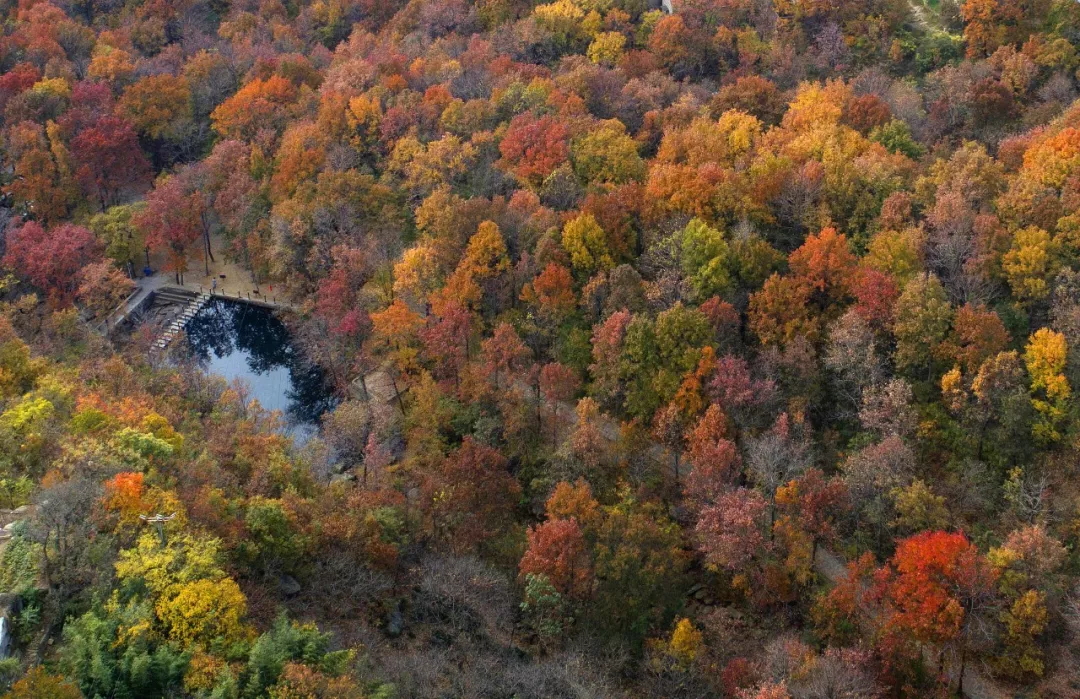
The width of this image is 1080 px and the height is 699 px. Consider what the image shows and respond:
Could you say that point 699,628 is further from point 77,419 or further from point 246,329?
point 246,329

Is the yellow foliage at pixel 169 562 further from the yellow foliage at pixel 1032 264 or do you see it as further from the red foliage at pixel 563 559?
the yellow foliage at pixel 1032 264

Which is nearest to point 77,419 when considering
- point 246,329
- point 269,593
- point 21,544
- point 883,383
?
point 21,544

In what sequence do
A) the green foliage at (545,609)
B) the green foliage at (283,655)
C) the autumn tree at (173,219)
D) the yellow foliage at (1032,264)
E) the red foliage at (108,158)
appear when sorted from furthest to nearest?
1. the red foliage at (108,158)
2. the autumn tree at (173,219)
3. the yellow foliage at (1032,264)
4. the green foliage at (545,609)
5. the green foliage at (283,655)

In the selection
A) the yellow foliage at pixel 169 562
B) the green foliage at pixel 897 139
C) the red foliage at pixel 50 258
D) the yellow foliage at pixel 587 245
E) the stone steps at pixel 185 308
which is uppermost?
the green foliage at pixel 897 139

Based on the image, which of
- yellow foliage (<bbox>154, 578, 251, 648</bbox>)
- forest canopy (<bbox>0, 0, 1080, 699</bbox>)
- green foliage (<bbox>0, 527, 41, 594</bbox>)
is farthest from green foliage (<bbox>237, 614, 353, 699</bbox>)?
green foliage (<bbox>0, 527, 41, 594</bbox>)

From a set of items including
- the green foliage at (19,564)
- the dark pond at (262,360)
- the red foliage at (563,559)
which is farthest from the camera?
the dark pond at (262,360)

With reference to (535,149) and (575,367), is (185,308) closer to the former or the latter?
(535,149)

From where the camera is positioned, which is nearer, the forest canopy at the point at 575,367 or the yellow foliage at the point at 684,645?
the forest canopy at the point at 575,367

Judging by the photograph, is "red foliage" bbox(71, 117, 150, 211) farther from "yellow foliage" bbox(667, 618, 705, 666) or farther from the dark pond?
"yellow foliage" bbox(667, 618, 705, 666)

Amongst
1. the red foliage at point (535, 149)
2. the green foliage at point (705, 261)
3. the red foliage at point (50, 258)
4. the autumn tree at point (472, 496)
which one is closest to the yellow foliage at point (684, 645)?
the autumn tree at point (472, 496)

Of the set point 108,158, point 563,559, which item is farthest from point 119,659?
point 108,158
